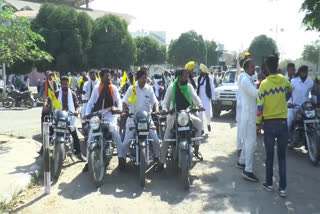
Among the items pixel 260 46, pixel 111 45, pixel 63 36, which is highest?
pixel 260 46

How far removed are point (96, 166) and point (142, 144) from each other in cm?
82

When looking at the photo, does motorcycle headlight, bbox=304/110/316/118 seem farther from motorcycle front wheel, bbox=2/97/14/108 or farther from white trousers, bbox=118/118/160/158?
motorcycle front wheel, bbox=2/97/14/108

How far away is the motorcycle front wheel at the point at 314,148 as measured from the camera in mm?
6305

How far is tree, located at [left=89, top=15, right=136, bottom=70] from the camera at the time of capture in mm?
37750

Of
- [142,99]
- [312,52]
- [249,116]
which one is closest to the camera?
[249,116]

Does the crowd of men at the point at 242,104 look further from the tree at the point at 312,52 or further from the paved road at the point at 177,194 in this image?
the tree at the point at 312,52

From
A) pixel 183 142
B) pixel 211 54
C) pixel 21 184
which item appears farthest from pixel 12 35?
pixel 211 54

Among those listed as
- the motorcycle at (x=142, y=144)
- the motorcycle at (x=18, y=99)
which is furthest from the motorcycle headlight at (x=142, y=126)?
the motorcycle at (x=18, y=99)

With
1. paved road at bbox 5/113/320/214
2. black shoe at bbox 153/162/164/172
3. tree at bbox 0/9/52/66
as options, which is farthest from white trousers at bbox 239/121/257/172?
tree at bbox 0/9/52/66

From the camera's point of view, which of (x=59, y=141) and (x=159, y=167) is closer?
(x=59, y=141)

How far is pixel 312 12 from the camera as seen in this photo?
7.94m

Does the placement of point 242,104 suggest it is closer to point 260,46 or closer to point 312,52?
point 312,52

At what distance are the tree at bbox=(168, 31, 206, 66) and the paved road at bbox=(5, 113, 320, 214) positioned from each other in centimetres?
5798

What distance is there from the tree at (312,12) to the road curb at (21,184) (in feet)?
23.0
